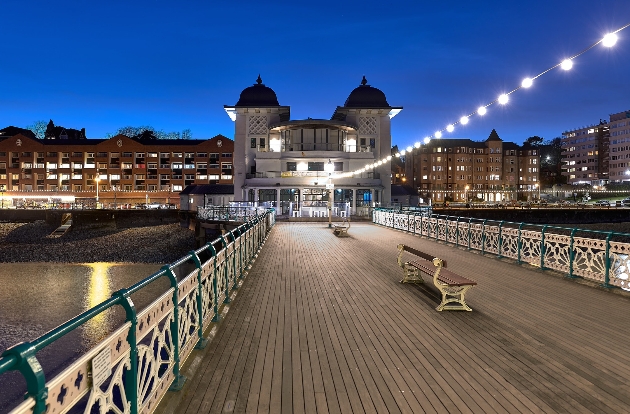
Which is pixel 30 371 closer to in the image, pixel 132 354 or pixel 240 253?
pixel 132 354

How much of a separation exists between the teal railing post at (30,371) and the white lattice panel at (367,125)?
5066 cm

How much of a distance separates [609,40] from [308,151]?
1547 inches

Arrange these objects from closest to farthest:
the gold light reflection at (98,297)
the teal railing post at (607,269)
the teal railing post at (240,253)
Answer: the teal railing post at (607,269) → the teal railing post at (240,253) → the gold light reflection at (98,297)

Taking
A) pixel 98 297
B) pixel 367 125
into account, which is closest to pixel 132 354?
pixel 98 297

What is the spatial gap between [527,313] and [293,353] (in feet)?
14.9

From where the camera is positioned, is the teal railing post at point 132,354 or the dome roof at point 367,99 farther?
the dome roof at point 367,99

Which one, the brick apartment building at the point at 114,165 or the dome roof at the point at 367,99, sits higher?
the dome roof at the point at 367,99

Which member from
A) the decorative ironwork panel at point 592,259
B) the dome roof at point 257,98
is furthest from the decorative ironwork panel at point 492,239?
the dome roof at point 257,98

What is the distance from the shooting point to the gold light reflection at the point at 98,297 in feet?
49.5

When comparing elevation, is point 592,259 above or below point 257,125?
below

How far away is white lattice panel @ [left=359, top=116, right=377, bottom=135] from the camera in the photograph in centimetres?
5128

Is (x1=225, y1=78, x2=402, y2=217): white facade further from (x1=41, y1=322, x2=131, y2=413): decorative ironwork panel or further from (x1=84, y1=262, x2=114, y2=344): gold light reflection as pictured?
(x1=41, y1=322, x2=131, y2=413): decorative ironwork panel

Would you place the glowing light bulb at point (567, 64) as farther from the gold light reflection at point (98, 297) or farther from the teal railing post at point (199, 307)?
the gold light reflection at point (98, 297)

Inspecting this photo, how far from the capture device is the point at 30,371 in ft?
6.96
